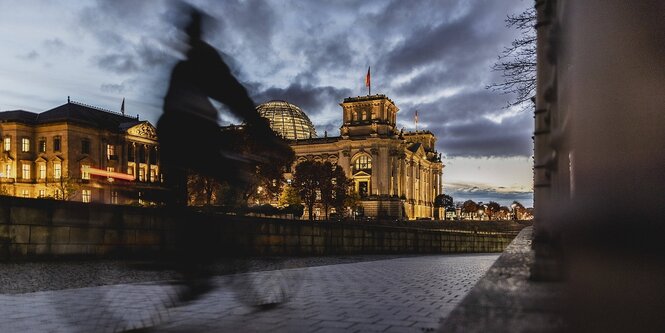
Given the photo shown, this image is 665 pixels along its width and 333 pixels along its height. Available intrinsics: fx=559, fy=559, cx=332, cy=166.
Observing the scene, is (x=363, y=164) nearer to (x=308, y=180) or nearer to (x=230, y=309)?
(x=308, y=180)

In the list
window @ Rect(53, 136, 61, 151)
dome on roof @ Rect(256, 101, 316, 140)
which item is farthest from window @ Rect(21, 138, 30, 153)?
dome on roof @ Rect(256, 101, 316, 140)

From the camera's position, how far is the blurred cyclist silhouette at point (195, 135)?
4758 mm

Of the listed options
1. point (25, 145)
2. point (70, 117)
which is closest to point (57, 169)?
point (25, 145)

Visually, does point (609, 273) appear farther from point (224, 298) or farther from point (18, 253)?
point (18, 253)

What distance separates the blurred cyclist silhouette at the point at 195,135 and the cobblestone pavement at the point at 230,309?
1.01 ft

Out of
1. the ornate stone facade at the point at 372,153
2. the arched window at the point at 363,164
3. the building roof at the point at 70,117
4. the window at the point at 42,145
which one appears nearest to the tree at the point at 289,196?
the building roof at the point at 70,117

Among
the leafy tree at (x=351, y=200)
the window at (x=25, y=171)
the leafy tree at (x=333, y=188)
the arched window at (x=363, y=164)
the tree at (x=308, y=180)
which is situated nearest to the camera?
the tree at (x=308, y=180)

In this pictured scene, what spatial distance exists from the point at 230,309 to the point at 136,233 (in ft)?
Result: 28.3

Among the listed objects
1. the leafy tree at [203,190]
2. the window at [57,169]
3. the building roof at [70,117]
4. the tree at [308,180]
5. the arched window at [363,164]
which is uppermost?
the building roof at [70,117]

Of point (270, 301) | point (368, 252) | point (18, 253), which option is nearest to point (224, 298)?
point (270, 301)

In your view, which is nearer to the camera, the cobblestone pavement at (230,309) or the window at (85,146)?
the cobblestone pavement at (230,309)

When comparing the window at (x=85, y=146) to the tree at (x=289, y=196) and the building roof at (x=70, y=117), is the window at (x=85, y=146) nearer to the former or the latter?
the building roof at (x=70, y=117)

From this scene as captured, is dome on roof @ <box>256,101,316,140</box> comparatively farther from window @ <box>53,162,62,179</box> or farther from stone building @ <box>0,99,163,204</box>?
window @ <box>53,162,62,179</box>

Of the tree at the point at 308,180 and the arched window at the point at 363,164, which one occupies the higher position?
the arched window at the point at 363,164
